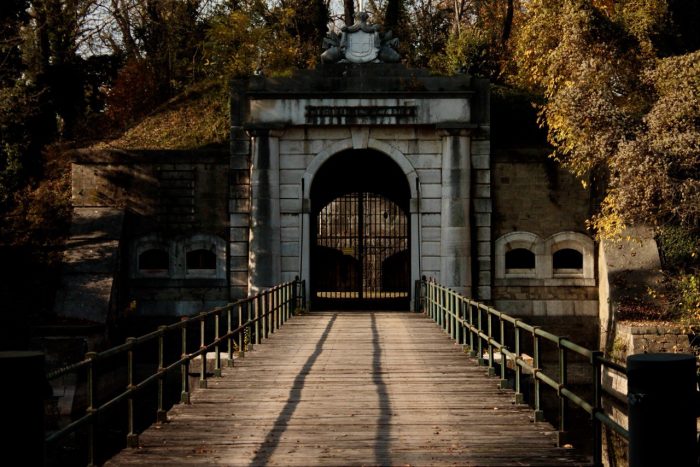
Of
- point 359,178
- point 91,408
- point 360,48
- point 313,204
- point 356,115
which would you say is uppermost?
point 360,48

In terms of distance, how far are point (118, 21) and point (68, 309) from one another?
17695mm

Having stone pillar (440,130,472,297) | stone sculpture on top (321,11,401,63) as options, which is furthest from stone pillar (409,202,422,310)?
stone sculpture on top (321,11,401,63)

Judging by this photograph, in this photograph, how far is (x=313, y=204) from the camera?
965 inches

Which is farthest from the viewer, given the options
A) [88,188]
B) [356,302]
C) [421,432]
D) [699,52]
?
[356,302]

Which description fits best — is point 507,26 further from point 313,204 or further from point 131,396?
point 131,396

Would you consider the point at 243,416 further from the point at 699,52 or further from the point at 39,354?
the point at 699,52

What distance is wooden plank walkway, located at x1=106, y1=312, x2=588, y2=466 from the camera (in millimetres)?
7660

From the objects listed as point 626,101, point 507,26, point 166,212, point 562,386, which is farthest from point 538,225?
point 562,386

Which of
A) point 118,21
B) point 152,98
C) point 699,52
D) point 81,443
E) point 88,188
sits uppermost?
point 118,21

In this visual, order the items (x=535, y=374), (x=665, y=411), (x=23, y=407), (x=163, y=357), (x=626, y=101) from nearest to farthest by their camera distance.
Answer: (x=23, y=407) → (x=665, y=411) → (x=535, y=374) → (x=163, y=357) → (x=626, y=101)

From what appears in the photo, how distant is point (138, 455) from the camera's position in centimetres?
766

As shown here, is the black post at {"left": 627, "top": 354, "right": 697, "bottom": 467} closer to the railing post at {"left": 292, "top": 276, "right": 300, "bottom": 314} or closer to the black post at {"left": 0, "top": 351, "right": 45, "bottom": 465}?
the black post at {"left": 0, "top": 351, "right": 45, "bottom": 465}

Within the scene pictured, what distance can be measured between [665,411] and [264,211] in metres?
17.9

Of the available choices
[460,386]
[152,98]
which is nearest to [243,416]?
[460,386]
